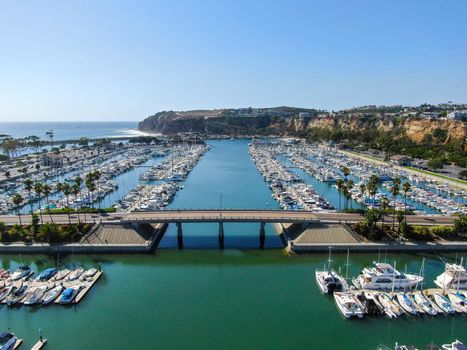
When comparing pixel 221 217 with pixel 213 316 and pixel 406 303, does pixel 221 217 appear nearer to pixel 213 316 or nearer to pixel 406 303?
pixel 213 316

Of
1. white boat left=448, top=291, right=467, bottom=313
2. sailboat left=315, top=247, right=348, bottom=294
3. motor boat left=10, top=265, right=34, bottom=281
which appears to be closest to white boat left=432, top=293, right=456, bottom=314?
white boat left=448, top=291, right=467, bottom=313

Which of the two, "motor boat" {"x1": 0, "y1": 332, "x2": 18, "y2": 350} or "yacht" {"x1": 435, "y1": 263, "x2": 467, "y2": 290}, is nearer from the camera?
"motor boat" {"x1": 0, "y1": 332, "x2": 18, "y2": 350}

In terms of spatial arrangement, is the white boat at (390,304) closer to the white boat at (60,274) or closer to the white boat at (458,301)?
the white boat at (458,301)

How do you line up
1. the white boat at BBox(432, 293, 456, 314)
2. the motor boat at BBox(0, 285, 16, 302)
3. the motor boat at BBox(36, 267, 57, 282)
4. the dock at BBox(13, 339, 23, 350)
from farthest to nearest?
1. the motor boat at BBox(36, 267, 57, 282)
2. the motor boat at BBox(0, 285, 16, 302)
3. the white boat at BBox(432, 293, 456, 314)
4. the dock at BBox(13, 339, 23, 350)

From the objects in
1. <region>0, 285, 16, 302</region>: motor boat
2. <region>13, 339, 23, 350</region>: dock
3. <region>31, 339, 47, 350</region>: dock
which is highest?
<region>0, 285, 16, 302</region>: motor boat

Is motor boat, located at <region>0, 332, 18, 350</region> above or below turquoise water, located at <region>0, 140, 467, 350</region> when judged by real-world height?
above

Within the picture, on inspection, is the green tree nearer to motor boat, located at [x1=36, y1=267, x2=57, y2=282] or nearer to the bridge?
the bridge

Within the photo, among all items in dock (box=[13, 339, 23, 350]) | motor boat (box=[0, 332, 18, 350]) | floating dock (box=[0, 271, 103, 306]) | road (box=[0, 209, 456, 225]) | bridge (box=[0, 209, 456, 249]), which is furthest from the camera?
road (box=[0, 209, 456, 225])
